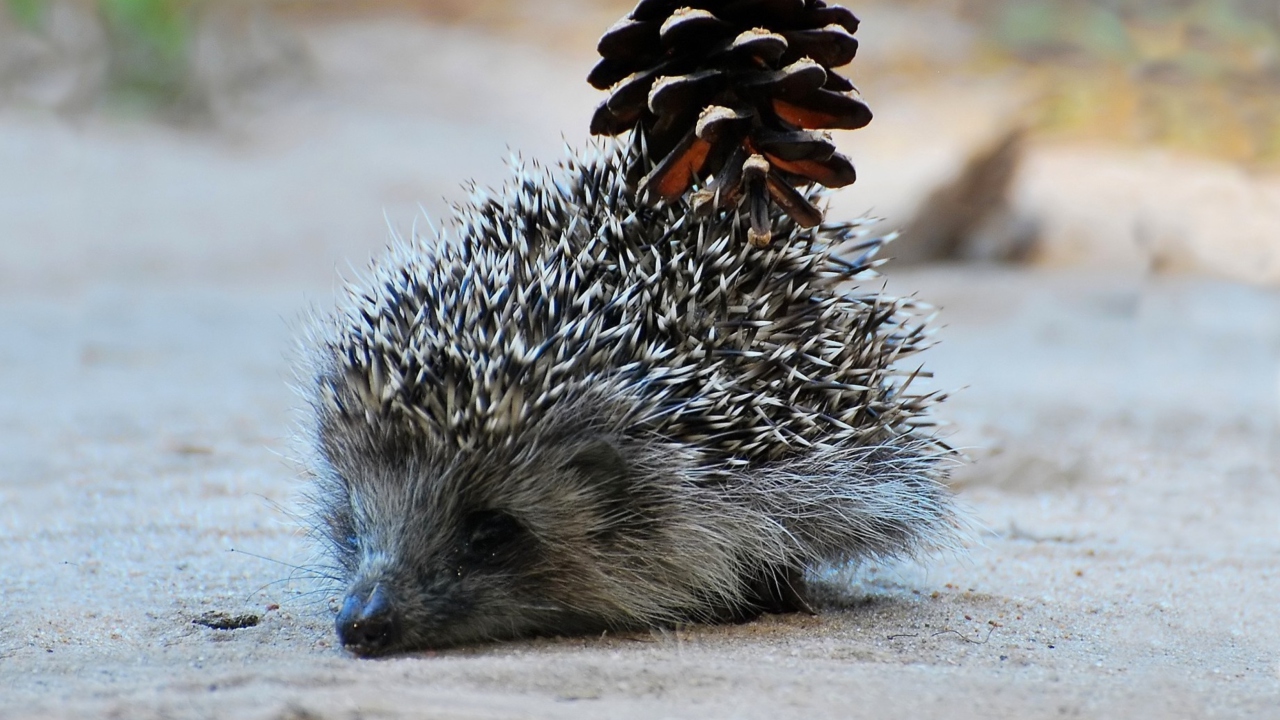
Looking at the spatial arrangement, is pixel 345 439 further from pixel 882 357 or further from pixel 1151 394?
pixel 1151 394

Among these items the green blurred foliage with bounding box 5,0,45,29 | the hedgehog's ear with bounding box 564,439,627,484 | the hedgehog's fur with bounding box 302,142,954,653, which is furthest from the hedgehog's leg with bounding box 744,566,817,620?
the green blurred foliage with bounding box 5,0,45,29

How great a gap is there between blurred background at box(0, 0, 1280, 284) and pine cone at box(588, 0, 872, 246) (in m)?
8.10

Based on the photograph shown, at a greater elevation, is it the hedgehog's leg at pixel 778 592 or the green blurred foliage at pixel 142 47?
the green blurred foliage at pixel 142 47

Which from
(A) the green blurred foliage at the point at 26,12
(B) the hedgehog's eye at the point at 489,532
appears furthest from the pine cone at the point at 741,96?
Result: (A) the green blurred foliage at the point at 26,12

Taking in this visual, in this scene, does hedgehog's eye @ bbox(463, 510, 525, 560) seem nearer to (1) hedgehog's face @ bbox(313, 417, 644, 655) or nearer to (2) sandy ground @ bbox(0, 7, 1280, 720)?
(1) hedgehog's face @ bbox(313, 417, 644, 655)

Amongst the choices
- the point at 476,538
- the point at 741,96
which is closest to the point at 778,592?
the point at 476,538

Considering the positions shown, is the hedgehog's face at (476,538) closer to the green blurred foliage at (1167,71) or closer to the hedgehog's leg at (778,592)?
the hedgehog's leg at (778,592)

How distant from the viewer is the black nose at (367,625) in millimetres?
3320

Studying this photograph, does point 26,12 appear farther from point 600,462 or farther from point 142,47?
point 600,462

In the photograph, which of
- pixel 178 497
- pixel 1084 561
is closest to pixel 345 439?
pixel 178 497

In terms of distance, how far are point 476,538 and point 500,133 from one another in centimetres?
1633

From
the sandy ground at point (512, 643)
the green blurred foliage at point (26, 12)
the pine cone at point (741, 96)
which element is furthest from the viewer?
the green blurred foliage at point (26, 12)

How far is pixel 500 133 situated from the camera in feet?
63.6

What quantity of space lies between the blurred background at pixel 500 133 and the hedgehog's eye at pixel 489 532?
8640mm
